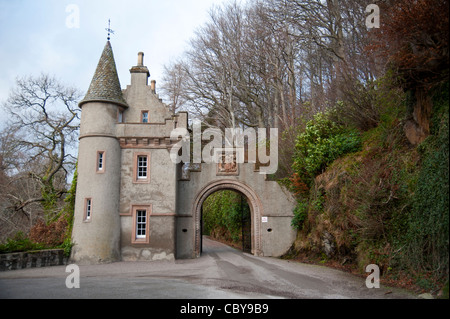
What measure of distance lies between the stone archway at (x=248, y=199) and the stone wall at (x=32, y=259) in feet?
22.8

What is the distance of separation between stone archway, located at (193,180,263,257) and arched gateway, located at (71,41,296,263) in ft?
0.18

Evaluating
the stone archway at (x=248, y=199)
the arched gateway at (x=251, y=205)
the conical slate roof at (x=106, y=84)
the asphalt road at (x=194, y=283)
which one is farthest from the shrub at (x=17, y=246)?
the stone archway at (x=248, y=199)

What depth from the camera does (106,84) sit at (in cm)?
1873

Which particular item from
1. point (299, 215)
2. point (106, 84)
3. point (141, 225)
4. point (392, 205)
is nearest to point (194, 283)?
point (392, 205)

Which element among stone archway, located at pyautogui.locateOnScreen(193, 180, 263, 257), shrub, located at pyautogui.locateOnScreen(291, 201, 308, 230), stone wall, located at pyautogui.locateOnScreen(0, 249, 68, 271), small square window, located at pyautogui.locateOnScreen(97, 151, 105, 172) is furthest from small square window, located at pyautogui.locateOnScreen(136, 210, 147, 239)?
shrub, located at pyautogui.locateOnScreen(291, 201, 308, 230)

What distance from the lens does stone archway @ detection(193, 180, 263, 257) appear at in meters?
19.4

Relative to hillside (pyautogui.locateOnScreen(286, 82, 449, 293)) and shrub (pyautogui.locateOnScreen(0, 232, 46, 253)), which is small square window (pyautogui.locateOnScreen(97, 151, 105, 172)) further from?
hillside (pyautogui.locateOnScreen(286, 82, 449, 293))

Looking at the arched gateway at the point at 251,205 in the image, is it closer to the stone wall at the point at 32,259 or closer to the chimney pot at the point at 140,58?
the stone wall at the point at 32,259

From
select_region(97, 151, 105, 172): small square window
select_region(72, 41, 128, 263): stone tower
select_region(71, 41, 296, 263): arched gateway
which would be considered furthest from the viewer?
select_region(97, 151, 105, 172): small square window

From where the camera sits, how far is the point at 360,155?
14.8 metres

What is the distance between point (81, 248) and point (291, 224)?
11.2m

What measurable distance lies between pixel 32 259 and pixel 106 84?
9368 mm

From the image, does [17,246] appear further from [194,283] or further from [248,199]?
[248,199]

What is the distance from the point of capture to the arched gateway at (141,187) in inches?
686
